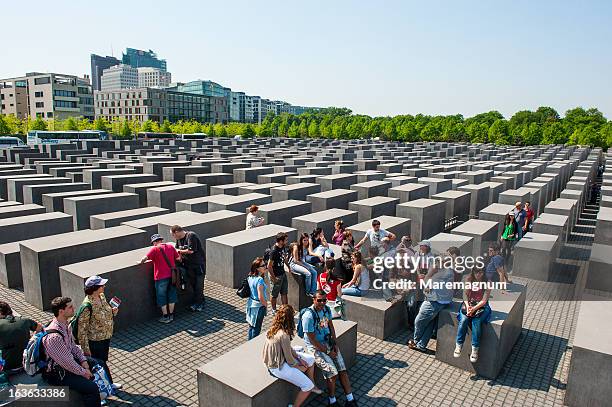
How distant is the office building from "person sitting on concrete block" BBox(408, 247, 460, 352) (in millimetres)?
123829

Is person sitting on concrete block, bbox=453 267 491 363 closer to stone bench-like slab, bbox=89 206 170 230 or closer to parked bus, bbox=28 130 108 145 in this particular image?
stone bench-like slab, bbox=89 206 170 230

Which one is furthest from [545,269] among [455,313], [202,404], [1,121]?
[1,121]

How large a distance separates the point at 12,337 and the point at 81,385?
1015mm

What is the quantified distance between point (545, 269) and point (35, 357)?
459 inches

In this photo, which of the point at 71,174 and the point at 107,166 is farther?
the point at 107,166

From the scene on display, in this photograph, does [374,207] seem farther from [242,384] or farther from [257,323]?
[242,384]

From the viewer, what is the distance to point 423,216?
1573 cm

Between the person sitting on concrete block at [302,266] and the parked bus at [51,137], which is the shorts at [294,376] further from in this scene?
the parked bus at [51,137]

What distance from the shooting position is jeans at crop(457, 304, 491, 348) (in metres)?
6.89

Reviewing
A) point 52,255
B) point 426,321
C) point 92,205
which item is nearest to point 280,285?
point 426,321

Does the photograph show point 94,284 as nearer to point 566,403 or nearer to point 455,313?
point 455,313

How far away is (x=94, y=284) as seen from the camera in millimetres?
5812

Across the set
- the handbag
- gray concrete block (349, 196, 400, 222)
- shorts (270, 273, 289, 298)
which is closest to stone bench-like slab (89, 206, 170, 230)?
the handbag

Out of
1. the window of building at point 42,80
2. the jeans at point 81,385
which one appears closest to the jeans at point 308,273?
the jeans at point 81,385
